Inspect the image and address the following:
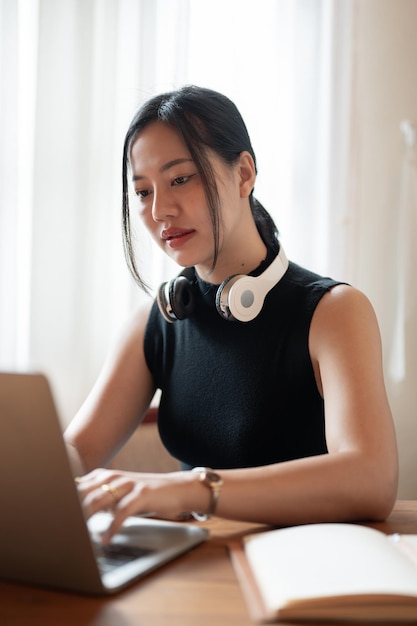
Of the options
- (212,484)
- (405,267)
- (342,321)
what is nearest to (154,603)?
(212,484)

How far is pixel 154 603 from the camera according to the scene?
2.31ft

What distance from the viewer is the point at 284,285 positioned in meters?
1.43

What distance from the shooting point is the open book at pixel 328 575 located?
657 mm

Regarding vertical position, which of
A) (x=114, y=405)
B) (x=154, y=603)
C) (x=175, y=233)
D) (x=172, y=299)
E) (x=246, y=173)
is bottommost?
(x=114, y=405)

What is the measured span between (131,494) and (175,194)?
68 centimetres

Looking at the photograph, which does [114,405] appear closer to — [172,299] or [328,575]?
[172,299]

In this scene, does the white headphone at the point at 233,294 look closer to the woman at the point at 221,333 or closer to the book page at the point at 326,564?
the woman at the point at 221,333

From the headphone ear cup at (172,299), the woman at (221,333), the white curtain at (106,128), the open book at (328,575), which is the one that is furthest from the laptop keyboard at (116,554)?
the white curtain at (106,128)

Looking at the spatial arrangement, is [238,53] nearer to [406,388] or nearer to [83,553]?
[406,388]

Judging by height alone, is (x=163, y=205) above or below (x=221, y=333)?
above

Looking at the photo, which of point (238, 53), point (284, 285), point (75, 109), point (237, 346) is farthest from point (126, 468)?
point (238, 53)

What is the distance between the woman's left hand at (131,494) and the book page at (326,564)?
0.34 ft

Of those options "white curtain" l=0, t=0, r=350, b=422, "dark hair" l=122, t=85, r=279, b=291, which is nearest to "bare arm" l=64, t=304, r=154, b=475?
"dark hair" l=122, t=85, r=279, b=291

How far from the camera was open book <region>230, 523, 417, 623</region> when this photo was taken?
657mm
